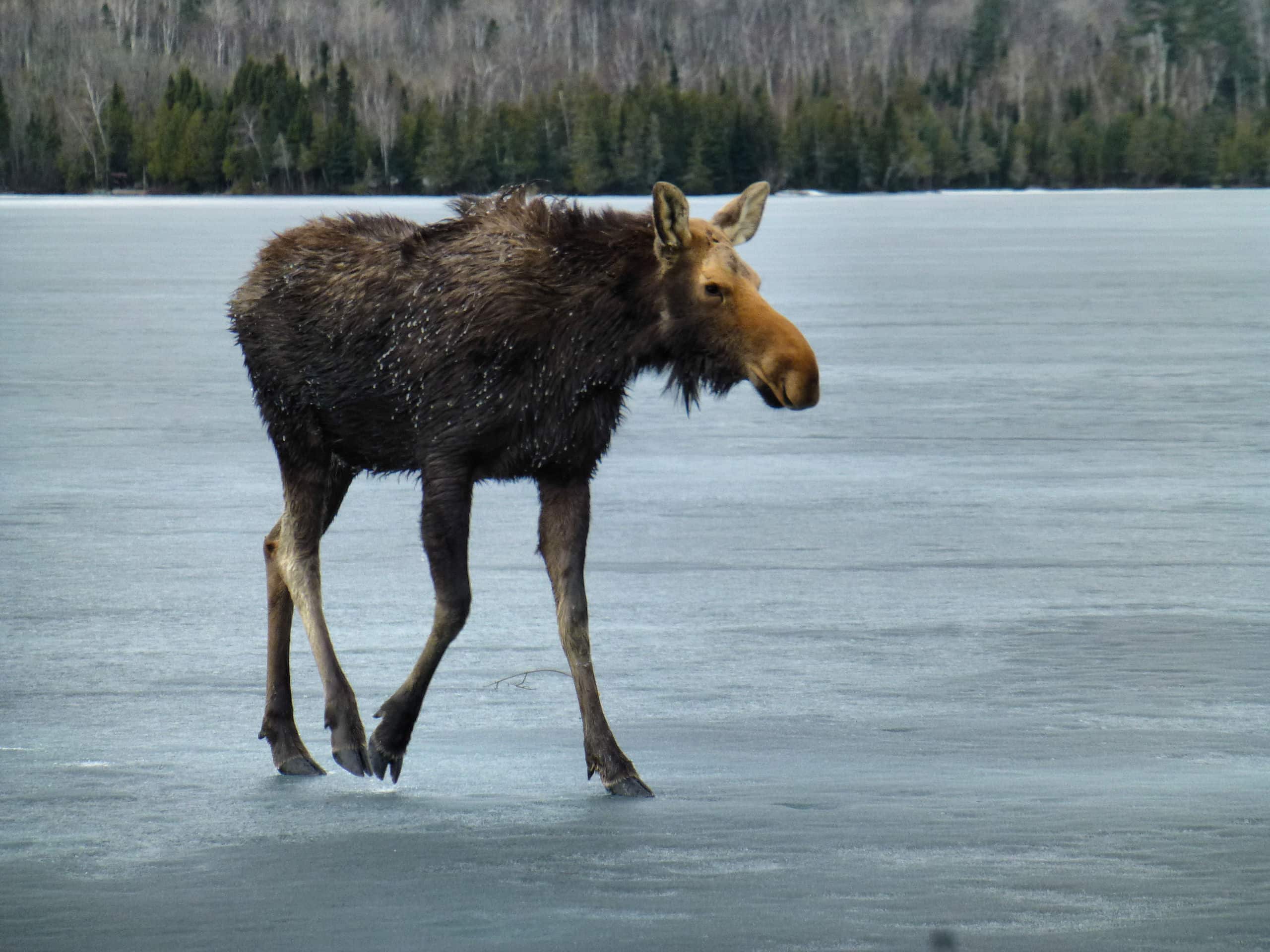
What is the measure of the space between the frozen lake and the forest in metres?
138

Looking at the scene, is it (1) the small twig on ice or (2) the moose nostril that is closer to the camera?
(2) the moose nostril

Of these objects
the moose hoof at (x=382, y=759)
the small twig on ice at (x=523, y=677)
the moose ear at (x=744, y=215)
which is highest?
the moose ear at (x=744, y=215)

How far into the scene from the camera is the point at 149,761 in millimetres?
6199

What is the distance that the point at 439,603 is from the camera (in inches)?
226

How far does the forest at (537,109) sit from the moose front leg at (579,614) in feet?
476

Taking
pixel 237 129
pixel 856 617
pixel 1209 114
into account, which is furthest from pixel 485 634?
pixel 1209 114

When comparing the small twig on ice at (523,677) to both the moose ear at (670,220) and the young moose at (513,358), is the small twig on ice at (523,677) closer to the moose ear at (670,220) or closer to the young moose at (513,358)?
the young moose at (513,358)

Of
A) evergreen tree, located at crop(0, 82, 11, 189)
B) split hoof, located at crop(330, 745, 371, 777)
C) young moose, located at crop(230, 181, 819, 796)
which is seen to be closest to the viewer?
young moose, located at crop(230, 181, 819, 796)

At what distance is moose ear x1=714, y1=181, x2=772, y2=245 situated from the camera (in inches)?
229

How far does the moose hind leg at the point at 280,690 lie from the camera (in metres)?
6.14

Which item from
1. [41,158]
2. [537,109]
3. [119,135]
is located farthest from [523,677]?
[537,109]

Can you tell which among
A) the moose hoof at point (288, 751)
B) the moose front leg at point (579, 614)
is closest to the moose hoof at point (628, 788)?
the moose front leg at point (579, 614)

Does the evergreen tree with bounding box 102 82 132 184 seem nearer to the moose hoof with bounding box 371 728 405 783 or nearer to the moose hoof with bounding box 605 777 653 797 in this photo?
the moose hoof with bounding box 371 728 405 783

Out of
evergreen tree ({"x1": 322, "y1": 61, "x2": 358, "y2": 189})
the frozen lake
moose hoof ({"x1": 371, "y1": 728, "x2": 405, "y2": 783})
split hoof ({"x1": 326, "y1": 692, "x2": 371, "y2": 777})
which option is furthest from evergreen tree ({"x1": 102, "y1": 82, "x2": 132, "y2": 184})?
moose hoof ({"x1": 371, "y1": 728, "x2": 405, "y2": 783})
